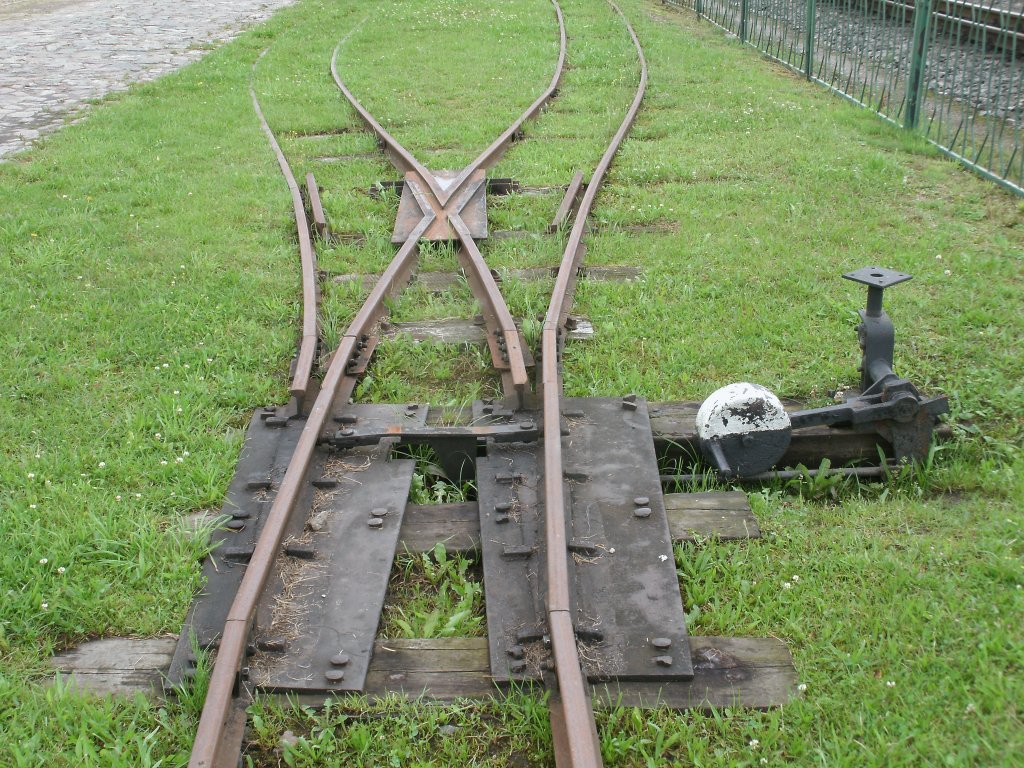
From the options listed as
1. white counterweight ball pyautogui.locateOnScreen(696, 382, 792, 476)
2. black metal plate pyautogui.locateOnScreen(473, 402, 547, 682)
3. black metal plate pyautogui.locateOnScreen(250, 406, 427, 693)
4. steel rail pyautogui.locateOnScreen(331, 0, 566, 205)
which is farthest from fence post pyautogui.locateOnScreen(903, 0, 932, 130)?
black metal plate pyautogui.locateOnScreen(250, 406, 427, 693)

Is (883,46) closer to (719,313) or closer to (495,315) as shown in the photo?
(719,313)

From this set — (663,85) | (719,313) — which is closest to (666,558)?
(719,313)

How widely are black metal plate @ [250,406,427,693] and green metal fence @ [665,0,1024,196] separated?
18.9 feet

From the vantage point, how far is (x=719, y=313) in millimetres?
5496

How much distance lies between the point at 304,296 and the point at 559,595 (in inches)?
120

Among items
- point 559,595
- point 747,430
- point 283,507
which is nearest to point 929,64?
point 747,430

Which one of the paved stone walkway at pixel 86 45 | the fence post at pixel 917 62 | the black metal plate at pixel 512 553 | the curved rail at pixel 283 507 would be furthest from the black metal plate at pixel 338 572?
the paved stone walkway at pixel 86 45

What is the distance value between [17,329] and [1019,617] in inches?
203

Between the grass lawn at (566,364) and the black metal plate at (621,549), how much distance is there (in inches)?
6.6

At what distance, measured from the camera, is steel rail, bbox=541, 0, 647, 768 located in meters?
2.60

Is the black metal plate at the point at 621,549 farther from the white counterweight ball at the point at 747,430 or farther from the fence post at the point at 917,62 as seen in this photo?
the fence post at the point at 917,62

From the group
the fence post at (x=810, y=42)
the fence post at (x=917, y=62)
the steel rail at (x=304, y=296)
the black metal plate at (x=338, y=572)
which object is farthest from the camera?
the fence post at (x=810, y=42)

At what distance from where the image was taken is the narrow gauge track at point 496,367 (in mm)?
2703

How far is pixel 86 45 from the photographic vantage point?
15.8 meters
